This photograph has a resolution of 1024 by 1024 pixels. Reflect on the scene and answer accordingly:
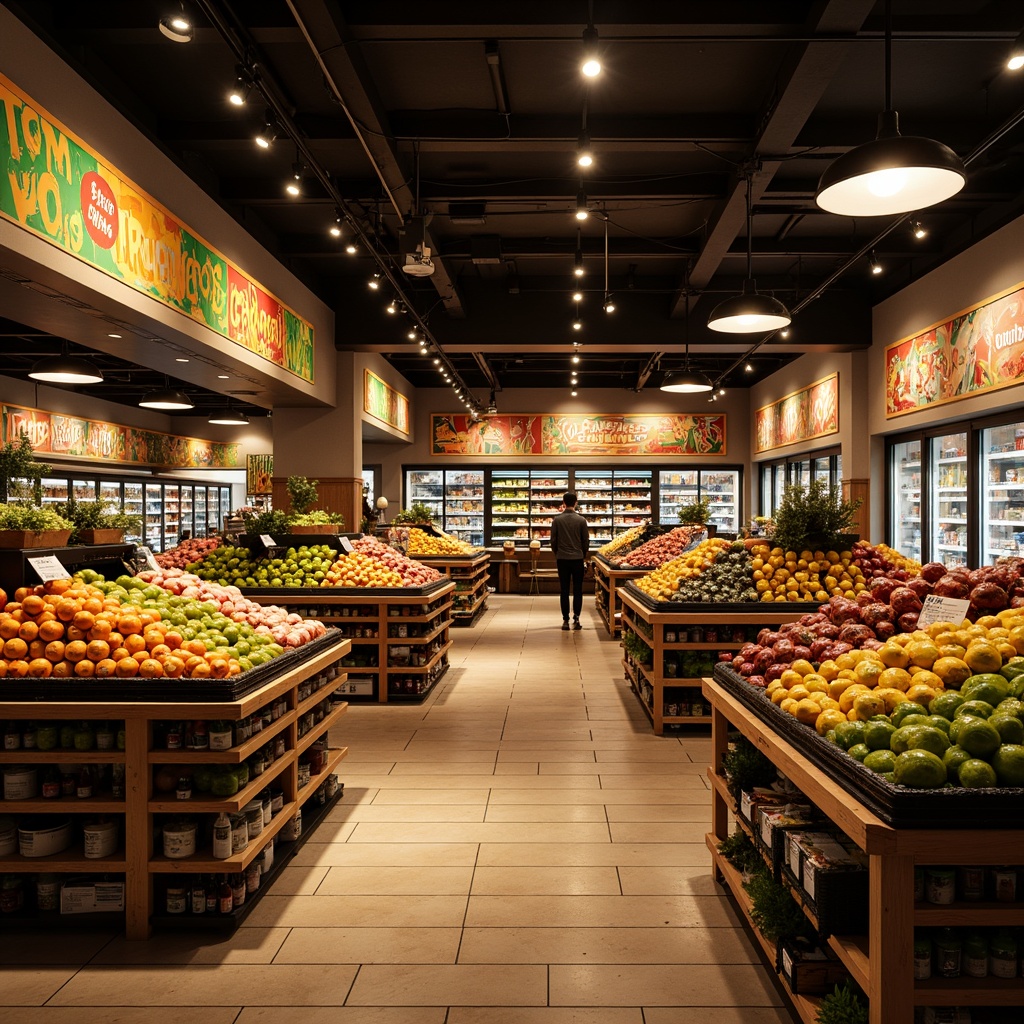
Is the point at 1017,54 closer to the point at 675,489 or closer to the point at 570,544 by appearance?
the point at 570,544

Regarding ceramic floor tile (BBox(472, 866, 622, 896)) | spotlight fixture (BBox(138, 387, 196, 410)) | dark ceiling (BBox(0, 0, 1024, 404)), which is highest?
dark ceiling (BBox(0, 0, 1024, 404))

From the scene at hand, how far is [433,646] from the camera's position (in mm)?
7910

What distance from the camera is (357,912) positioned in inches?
127

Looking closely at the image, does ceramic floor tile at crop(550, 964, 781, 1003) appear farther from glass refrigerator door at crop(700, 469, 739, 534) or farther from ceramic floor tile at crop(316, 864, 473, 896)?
glass refrigerator door at crop(700, 469, 739, 534)

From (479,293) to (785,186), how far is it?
4659 mm

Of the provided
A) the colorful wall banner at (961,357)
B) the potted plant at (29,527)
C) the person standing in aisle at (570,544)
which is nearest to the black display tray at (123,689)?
the potted plant at (29,527)

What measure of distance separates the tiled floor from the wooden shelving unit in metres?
1.69

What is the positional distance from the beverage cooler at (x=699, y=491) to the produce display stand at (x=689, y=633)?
10.9 metres

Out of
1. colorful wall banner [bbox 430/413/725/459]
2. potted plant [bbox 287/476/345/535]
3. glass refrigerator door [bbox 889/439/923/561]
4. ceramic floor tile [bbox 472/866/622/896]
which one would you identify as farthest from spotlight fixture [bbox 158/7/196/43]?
colorful wall banner [bbox 430/413/725/459]

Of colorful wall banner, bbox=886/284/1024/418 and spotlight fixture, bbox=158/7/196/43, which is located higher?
spotlight fixture, bbox=158/7/196/43

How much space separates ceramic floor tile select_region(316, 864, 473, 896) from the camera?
3.40 m

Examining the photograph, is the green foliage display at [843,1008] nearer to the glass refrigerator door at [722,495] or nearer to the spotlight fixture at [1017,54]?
the spotlight fixture at [1017,54]

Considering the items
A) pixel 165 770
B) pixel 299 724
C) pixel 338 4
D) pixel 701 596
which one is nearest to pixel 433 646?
pixel 701 596

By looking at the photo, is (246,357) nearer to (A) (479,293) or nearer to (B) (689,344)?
(A) (479,293)
